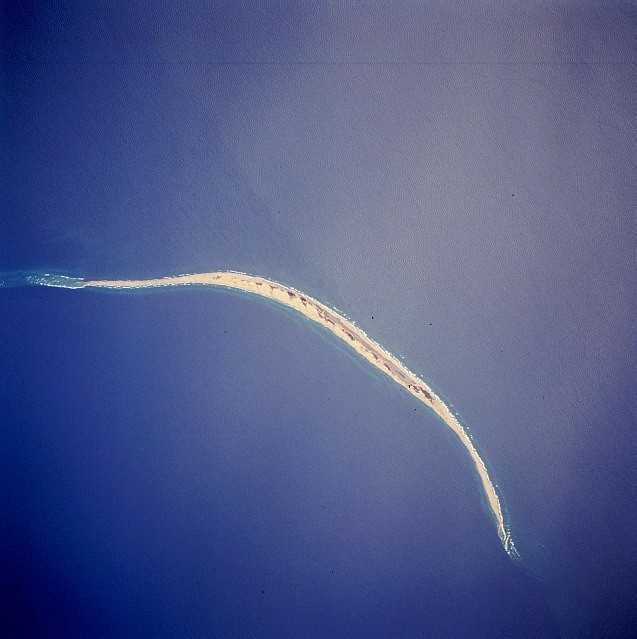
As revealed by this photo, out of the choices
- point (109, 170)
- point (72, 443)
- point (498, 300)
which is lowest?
point (72, 443)

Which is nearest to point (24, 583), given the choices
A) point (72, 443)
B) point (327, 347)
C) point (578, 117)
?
point (72, 443)

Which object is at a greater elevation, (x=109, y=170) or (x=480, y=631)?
(x=109, y=170)

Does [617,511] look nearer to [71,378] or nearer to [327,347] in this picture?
[327,347]

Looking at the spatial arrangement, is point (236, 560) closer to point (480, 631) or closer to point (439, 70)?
point (480, 631)

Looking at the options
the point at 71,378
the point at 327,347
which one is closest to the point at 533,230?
the point at 327,347

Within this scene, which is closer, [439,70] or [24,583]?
[439,70]

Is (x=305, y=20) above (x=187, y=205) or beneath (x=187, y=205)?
above
